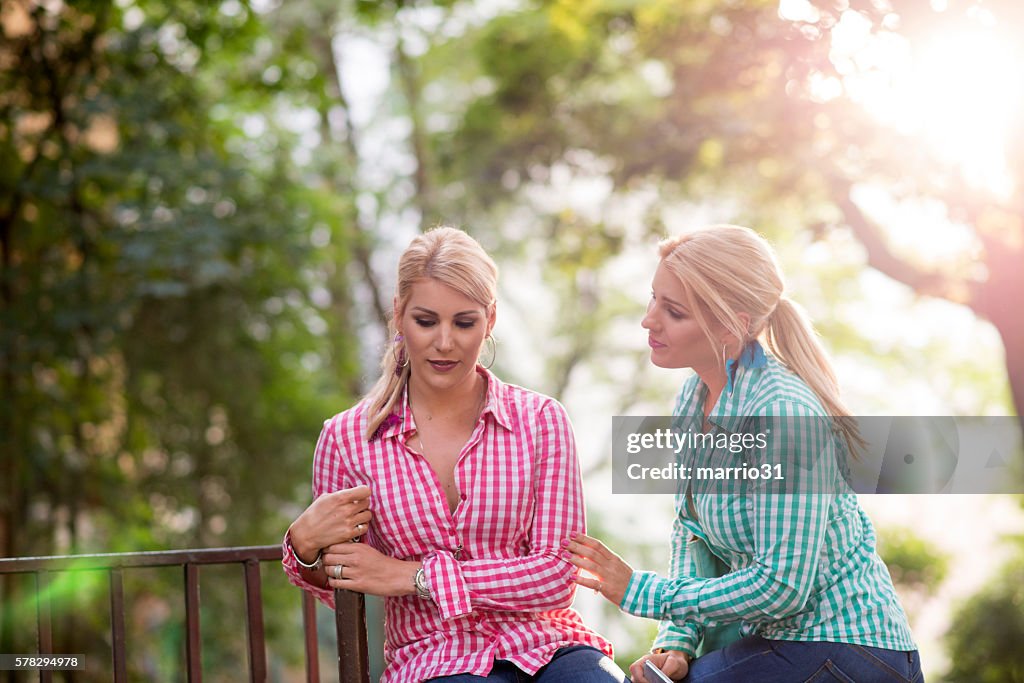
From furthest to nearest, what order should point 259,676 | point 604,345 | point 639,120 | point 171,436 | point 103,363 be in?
point 604,345 → point 639,120 → point 171,436 → point 103,363 → point 259,676

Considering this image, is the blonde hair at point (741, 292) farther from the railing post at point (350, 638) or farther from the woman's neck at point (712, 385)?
A: the railing post at point (350, 638)

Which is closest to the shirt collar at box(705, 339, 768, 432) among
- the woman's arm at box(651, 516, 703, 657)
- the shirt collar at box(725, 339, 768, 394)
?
the shirt collar at box(725, 339, 768, 394)

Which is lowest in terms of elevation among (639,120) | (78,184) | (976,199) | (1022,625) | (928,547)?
(1022,625)

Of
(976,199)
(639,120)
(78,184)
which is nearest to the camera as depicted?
(976,199)

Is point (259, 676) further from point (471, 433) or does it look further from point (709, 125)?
point (709, 125)

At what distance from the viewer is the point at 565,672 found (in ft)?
7.52

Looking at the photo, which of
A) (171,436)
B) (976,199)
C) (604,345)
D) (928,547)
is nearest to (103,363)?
(171,436)

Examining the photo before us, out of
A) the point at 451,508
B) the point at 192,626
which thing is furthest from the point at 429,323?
the point at 192,626

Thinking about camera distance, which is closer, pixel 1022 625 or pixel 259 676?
pixel 259 676

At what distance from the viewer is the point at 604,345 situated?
1549cm

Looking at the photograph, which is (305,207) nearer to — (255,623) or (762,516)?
(255,623)

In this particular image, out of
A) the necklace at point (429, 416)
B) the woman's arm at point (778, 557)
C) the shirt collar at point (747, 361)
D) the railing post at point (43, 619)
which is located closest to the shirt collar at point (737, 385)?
the shirt collar at point (747, 361)

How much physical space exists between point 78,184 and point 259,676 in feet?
15.5

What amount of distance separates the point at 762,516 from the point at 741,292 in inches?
18.3
